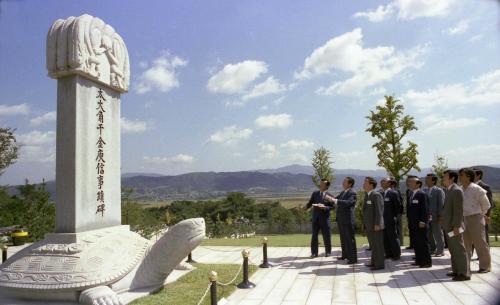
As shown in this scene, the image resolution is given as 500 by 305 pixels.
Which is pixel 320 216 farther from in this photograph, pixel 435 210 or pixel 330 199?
pixel 435 210

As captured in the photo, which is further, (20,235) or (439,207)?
(20,235)

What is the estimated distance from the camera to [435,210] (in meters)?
7.79

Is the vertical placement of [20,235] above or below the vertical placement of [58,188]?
below

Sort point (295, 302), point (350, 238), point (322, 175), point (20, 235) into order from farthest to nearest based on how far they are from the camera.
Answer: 1. point (322, 175)
2. point (20, 235)
3. point (350, 238)
4. point (295, 302)

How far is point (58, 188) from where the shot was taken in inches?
219

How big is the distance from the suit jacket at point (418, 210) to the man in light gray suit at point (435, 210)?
78 centimetres

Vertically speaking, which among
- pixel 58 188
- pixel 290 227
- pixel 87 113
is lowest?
pixel 290 227

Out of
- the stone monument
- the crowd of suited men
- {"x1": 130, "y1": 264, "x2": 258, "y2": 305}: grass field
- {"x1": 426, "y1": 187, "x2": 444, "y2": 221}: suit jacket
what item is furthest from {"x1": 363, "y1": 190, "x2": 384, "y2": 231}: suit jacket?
the stone monument

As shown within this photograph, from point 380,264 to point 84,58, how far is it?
6.29m

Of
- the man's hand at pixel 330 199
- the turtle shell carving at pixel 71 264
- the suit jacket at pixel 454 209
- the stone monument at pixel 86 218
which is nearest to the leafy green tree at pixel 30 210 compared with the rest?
the stone monument at pixel 86 218

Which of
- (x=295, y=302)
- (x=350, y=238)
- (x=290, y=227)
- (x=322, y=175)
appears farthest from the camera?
(x=290, y=227)

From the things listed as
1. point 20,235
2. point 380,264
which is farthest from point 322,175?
point 20,235

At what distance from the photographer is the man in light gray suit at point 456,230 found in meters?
5.75

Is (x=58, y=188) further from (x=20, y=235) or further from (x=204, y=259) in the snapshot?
(x=20, y=235)
